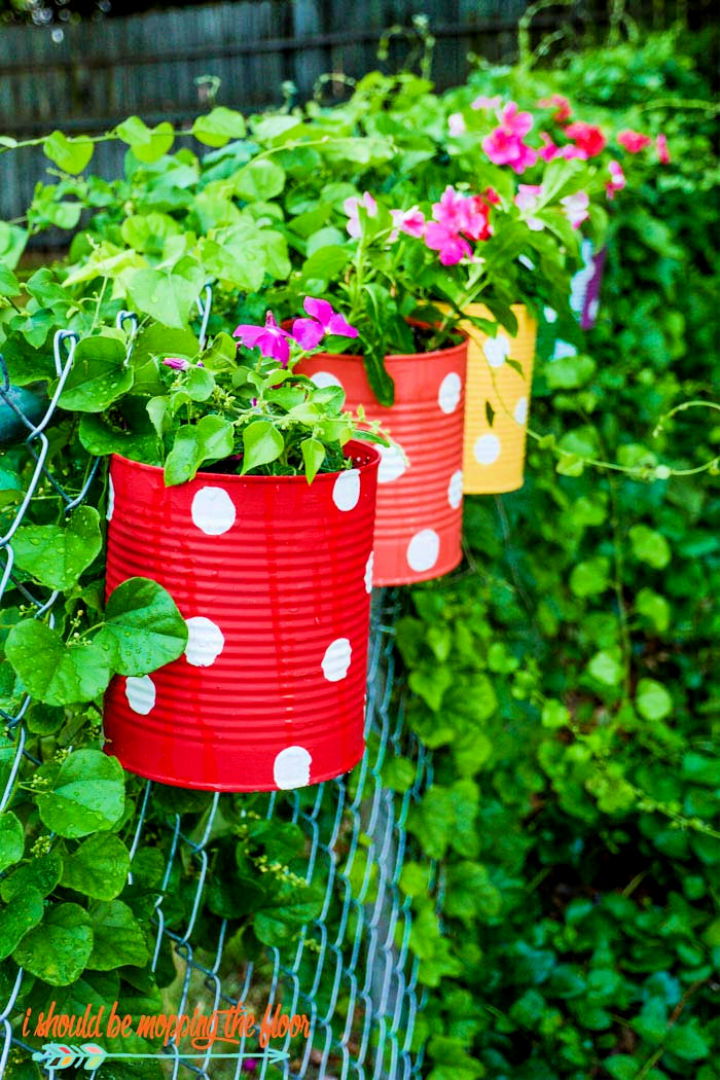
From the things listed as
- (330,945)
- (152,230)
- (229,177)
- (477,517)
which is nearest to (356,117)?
(229,177)

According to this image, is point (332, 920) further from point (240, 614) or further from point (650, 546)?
point (650, 546)

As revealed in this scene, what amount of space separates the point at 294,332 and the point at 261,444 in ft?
0.63

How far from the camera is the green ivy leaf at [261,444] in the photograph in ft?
2.63

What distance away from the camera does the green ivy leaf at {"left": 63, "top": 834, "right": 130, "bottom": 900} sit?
796 mm

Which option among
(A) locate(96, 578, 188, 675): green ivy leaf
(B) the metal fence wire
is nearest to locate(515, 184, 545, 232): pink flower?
(B) the metal fence wire

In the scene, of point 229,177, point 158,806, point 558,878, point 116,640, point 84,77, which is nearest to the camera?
point 116,640

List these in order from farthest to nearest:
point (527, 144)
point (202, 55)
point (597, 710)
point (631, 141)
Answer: point (202, 55) < point (597, 710) < point (631, 141) < point (527, 144)

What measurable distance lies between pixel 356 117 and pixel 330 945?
3.92 feet

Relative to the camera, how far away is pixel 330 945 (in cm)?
159

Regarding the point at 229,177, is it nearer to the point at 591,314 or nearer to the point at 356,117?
the point at 356,117

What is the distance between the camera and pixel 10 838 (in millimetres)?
724

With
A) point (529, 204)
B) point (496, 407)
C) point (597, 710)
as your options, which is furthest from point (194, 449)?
point (597, 710)

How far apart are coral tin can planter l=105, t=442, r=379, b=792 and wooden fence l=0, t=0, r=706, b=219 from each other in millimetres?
4510

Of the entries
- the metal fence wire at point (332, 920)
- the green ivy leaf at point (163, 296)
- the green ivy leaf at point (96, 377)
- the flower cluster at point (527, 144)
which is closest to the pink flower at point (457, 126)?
the flower cluster at point (527, 144)
